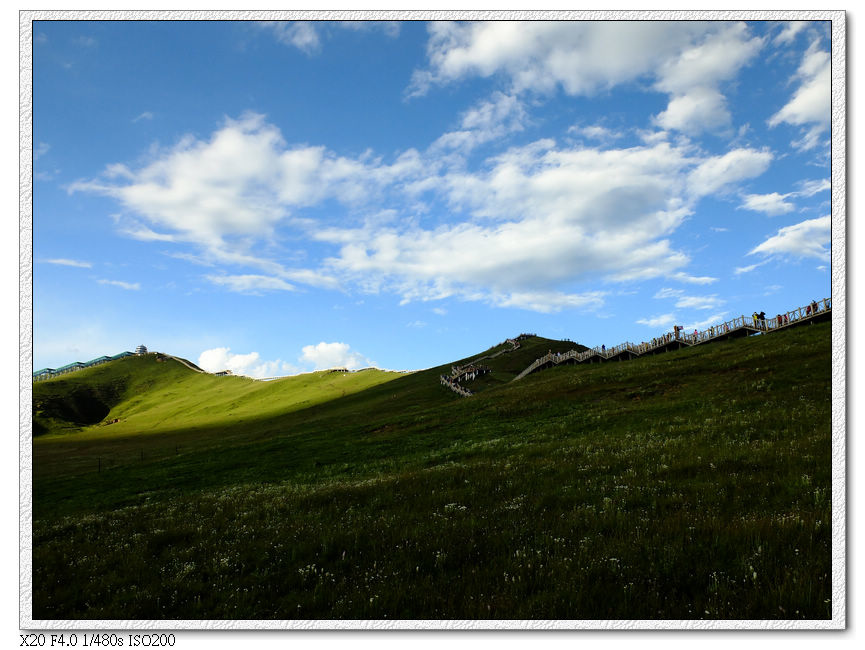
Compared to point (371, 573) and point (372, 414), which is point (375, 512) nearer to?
point (371, 573)

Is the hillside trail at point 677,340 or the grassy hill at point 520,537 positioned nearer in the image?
the grassy hill at point 520,537

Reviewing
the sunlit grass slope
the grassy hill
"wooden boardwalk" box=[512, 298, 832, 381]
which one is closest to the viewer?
the grassy hill

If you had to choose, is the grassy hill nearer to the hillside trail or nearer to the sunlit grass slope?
the hillside trail

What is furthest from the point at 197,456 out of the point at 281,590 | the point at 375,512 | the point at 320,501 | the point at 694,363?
the point at 694,363

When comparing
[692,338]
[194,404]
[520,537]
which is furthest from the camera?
[194,404]

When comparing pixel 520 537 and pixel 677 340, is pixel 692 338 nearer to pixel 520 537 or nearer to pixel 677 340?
pixel 677 340

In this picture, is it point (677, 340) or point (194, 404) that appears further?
point (194, 404)

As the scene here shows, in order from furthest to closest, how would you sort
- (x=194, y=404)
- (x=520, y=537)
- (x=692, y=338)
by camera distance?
(x=194, y=404), (x=692, y=338), (x=520, y=537)

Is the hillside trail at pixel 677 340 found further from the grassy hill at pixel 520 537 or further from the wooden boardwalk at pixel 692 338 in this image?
the grassy hill at pixel 520 537

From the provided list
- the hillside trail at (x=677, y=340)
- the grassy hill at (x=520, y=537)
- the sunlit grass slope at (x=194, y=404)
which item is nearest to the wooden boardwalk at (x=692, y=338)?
the hillside trail at (x=677, y=340)

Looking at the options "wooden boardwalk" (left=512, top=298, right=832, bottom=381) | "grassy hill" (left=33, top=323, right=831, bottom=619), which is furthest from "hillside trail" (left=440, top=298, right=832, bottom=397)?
"grassy hill" (left=33, top=323, right=831, bottom=619)

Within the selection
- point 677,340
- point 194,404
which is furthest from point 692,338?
point 194,404

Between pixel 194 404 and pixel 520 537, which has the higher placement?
pixel 520 537
